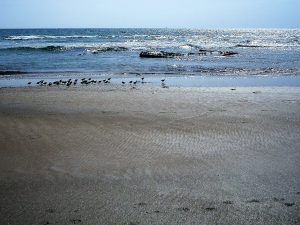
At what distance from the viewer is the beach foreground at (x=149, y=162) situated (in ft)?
14.2

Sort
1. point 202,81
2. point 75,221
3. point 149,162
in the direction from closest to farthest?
point 75,221 → point 149,162 → point 202,81

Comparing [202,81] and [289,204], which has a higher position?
[202,81]

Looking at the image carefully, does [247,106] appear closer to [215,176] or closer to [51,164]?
[215,176]

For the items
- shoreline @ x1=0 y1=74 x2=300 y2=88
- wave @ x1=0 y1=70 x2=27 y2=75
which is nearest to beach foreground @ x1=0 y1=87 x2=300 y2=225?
shoreline @ x1=0 y1=74 x2=300 y2=88

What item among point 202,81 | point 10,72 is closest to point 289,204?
point 202,81

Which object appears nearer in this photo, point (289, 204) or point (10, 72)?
point (289, 204)

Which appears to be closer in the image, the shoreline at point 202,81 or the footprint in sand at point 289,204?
the footprint in sand at point 289,204

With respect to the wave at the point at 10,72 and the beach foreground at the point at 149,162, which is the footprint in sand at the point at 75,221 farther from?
the wave at the point at 10,72

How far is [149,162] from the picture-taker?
19.6 feet

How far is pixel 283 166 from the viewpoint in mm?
5770

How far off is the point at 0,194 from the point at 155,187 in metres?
2.13

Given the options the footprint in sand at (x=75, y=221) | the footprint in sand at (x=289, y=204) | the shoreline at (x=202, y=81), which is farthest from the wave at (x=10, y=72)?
the footprint in sand at (x=289, y=204)

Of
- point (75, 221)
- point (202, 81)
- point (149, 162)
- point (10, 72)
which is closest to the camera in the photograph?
point (75, 221)

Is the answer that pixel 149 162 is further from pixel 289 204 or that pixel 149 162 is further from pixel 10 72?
pixel 10 72
